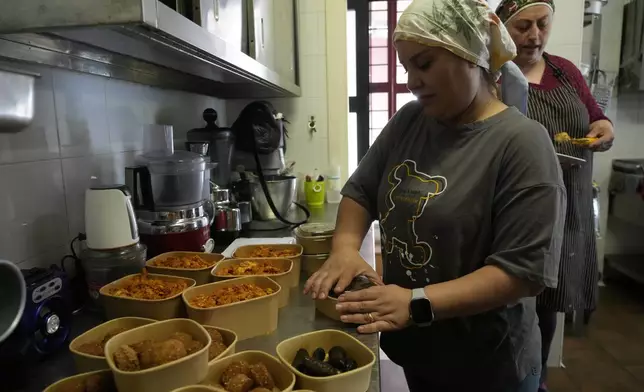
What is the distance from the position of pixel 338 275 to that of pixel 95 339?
448mm

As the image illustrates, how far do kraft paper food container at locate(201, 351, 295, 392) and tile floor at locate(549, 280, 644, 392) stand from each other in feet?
6.38

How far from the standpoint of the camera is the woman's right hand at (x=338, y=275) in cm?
94

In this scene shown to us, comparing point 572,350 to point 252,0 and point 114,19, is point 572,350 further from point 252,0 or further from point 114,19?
point 114,19

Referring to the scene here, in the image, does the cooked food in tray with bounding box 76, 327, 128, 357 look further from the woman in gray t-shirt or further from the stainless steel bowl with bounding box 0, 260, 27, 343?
the woman in gray t-shirt

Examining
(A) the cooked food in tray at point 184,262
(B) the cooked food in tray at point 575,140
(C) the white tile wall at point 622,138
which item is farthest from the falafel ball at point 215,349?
(C) the white tile wall at point 622,138

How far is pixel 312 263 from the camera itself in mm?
1245

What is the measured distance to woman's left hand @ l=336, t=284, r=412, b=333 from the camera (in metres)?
0.80

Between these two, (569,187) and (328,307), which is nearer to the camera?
(328,307)

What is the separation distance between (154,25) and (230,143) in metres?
1.28

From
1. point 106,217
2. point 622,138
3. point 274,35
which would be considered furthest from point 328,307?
point 622,138

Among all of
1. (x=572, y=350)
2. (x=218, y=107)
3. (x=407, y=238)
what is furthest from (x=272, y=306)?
(x=572, y=350)

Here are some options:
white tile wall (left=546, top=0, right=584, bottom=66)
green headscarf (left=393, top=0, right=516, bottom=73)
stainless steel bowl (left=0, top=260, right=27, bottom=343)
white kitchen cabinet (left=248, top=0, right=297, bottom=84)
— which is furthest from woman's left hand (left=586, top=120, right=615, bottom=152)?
stainless steel bowl (left=0, top=260, right=27, bottom=343)

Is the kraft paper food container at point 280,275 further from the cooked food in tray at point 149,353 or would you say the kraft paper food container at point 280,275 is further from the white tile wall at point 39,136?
the white tile wall at point 39,136

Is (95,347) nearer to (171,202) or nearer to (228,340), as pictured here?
(228,340)
